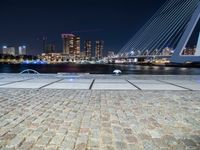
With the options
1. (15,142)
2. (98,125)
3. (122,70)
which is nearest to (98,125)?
(98,125)

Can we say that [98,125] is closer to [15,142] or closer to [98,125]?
[98,125]

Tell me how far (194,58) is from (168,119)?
16.5 metres

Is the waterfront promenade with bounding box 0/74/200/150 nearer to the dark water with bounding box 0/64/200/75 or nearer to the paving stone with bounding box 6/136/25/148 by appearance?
the paving stone with bounding box 6/136/25/148

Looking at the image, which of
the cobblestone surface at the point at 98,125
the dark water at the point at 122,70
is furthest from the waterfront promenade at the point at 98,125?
the dark water at the point at 122,70

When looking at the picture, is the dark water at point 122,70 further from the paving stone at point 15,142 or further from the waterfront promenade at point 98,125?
the paving stone at point 15,142

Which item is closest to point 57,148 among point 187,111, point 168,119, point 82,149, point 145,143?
point 82,149

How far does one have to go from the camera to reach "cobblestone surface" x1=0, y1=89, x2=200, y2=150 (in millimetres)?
3273

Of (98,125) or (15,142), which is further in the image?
(98,125)

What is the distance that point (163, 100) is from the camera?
21.7 ft

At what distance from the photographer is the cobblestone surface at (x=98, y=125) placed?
10.7 feet

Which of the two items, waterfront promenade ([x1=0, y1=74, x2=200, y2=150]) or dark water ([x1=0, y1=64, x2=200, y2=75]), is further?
dark water ([x1=0, y1=64, x2=200, y2=75])

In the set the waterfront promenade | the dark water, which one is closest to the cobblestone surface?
the waterfront promenade

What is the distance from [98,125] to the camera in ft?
13.4

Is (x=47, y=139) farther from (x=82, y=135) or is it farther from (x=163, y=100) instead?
(x=163, y=100)
